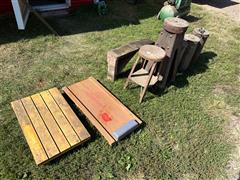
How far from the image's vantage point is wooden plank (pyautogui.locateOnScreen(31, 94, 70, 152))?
308 centimetres

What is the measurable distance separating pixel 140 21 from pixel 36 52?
10.4 ft

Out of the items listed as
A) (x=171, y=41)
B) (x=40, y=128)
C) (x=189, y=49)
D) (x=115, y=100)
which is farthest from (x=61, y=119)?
(x=189, y=49)

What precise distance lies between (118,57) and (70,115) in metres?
1.30

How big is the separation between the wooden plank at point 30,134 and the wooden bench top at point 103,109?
760 millimetres

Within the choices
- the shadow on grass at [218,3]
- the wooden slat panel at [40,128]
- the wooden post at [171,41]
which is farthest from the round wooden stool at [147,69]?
the shadow on grass at [218,3]

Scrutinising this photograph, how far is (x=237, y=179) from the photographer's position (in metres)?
3.17

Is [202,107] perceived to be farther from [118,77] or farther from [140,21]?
[140,21]

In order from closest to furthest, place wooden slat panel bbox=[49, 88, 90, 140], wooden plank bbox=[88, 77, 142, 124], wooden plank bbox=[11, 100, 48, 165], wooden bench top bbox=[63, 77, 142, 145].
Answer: wooden plank bbox=[11, 100, 48, 165] < wooden slat panel bbox=[49, 88, 90, 140] < wooden bench top bbox=[63, 77, 142, 145] < wooden plank bbox=[88, 77, 142, 124]

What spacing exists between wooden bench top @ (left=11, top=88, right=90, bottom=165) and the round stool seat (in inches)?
56.9

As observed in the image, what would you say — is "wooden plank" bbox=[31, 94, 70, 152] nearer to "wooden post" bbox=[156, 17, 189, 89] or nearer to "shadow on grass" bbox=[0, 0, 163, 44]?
"wooden post" bbox=[156, 17, 189, 89]

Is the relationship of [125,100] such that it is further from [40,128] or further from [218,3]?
[218,3]

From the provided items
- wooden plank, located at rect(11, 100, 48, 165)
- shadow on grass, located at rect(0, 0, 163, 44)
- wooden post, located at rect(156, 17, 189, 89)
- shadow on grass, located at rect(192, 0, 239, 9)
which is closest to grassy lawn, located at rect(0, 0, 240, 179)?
shadow on grass, located at rect(0, 0, 163, 44)

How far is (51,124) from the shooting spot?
3.32 metres

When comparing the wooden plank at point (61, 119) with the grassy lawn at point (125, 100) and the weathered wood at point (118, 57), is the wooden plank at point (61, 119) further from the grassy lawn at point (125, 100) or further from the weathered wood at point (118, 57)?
the weathered wood at point (118, 57)
